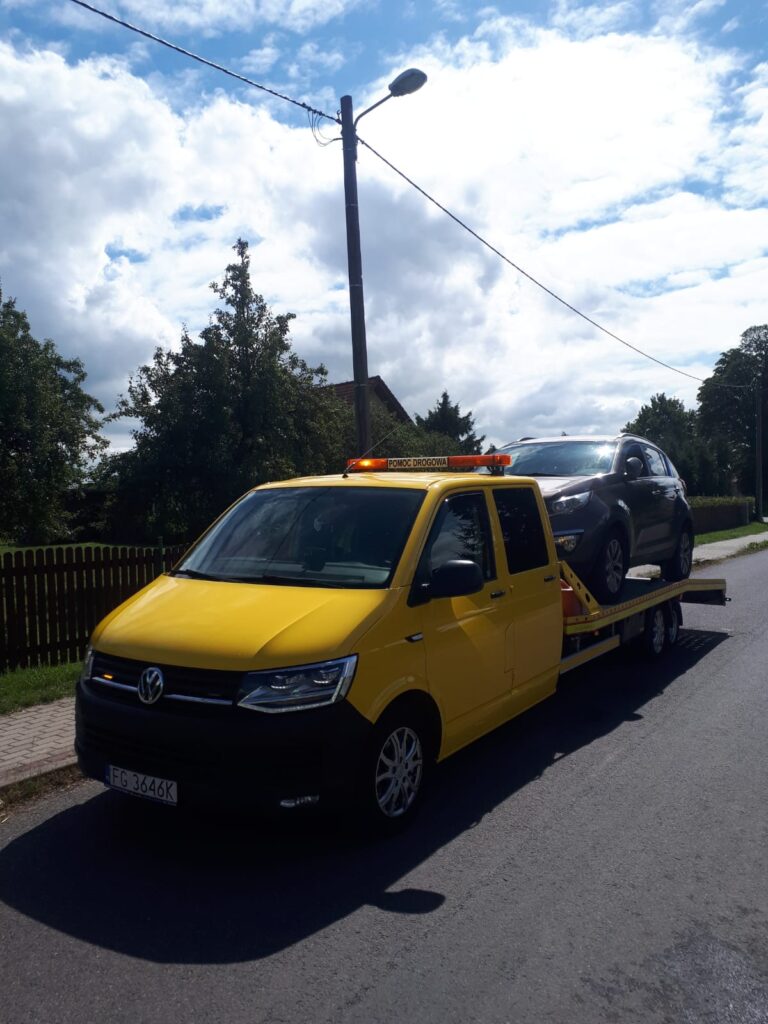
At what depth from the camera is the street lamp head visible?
1050cm

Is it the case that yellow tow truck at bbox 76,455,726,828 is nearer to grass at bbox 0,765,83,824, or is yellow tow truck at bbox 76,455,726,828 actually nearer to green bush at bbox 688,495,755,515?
grass at bbox 0,765,83,824

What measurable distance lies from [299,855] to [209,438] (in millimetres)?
12571

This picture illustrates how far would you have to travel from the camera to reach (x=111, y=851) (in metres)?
4.56

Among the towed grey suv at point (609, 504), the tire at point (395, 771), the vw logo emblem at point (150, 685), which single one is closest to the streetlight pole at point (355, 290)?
the towed grey suv at point (609, 504)

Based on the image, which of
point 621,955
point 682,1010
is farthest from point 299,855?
point 682,1010

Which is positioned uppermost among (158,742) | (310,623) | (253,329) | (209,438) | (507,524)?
(253,329)

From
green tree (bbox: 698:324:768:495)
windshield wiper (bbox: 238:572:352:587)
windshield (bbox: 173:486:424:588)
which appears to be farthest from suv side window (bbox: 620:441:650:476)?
green tree (bbox: 698:324:768:495)

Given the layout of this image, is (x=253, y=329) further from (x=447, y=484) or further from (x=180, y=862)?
(x=180, y=862)

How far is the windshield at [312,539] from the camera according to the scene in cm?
503

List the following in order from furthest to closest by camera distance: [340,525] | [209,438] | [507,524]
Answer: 1. [209,438]
2. [507,524]
3. [340,525]

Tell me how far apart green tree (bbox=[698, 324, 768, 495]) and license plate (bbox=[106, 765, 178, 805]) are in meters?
70.7

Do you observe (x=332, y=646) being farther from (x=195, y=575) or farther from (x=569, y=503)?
(x=569, y=503)

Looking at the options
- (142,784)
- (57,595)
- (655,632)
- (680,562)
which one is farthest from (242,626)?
(680,562)

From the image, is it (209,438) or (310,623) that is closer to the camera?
(310,623)
